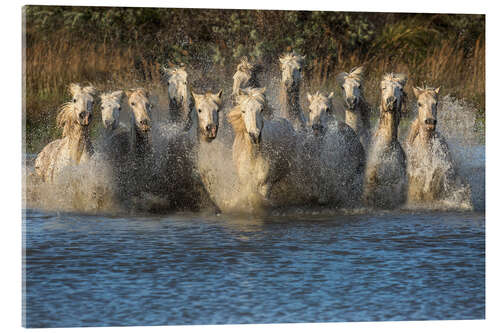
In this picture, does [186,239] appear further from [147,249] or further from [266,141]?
[266,141]

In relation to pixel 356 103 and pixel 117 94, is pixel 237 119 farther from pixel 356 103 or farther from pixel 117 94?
pixel 356 103

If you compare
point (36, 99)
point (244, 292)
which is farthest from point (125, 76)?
point (244, 292)

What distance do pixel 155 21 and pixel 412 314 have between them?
10835mm

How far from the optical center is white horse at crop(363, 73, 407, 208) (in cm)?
1417

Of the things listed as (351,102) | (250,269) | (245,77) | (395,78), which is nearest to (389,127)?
(395,78)

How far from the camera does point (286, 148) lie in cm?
1377

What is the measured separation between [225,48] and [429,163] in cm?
547

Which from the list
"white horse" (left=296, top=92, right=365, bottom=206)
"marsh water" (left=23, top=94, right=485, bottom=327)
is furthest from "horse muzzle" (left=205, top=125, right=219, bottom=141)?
"white horse" (left=296, top=92, right=365, bottom=206)

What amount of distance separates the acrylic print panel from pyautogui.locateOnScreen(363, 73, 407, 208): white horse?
0.9 inches

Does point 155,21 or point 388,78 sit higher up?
point 155,21

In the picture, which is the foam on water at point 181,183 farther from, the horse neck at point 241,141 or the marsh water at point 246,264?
the horse neck at point 241,141

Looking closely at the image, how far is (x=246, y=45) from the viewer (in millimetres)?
18688

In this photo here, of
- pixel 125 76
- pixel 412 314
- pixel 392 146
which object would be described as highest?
pixel 125 76

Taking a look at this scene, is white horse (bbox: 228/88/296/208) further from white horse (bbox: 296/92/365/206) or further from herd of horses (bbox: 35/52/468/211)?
white horse (bbox: 296/92/365/206)
